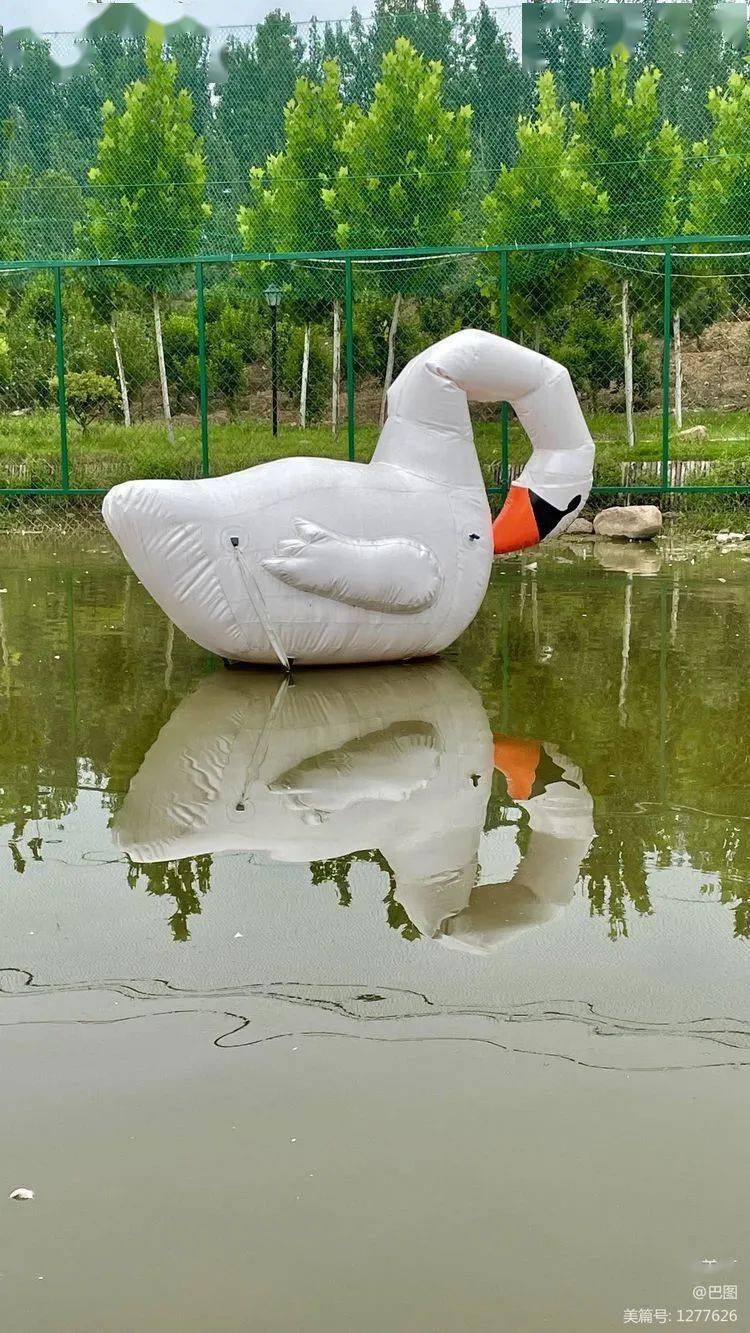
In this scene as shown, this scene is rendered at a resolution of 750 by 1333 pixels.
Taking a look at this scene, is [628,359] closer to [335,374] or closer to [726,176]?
[335,374]

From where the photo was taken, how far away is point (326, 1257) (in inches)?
111

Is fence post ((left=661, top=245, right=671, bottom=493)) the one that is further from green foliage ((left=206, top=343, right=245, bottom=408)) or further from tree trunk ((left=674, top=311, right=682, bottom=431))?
green foliage ((left=206, top=343, right=245, bottom=408))

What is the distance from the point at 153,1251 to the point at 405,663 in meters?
5.34

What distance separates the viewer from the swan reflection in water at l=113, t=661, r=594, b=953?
4.69m

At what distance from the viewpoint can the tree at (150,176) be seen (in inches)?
792

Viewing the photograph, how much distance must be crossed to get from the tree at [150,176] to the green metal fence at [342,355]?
2.18 meters

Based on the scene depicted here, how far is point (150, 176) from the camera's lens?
2031cm

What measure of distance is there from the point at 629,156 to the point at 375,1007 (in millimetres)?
18209

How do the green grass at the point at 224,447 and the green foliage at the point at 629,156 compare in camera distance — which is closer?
the green grass at the point at 224,447

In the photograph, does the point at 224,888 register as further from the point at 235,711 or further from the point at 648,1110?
the point at 235,711

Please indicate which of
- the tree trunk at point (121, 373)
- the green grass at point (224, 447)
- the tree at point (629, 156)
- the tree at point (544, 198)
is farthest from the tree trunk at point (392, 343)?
the tree at point (629, 156)

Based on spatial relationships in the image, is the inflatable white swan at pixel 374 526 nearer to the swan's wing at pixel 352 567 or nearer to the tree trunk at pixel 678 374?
the swan's wing at pixel 352 567

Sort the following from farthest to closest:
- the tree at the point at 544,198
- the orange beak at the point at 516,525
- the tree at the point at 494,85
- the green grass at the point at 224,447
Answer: the tree at the point at 494,85 → the tree at the point at 544,198 → the green grass at the point at 224,447 → the orange beak at the point at 516,525

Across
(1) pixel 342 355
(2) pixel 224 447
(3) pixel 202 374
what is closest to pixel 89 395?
(2) pixel 224 447
